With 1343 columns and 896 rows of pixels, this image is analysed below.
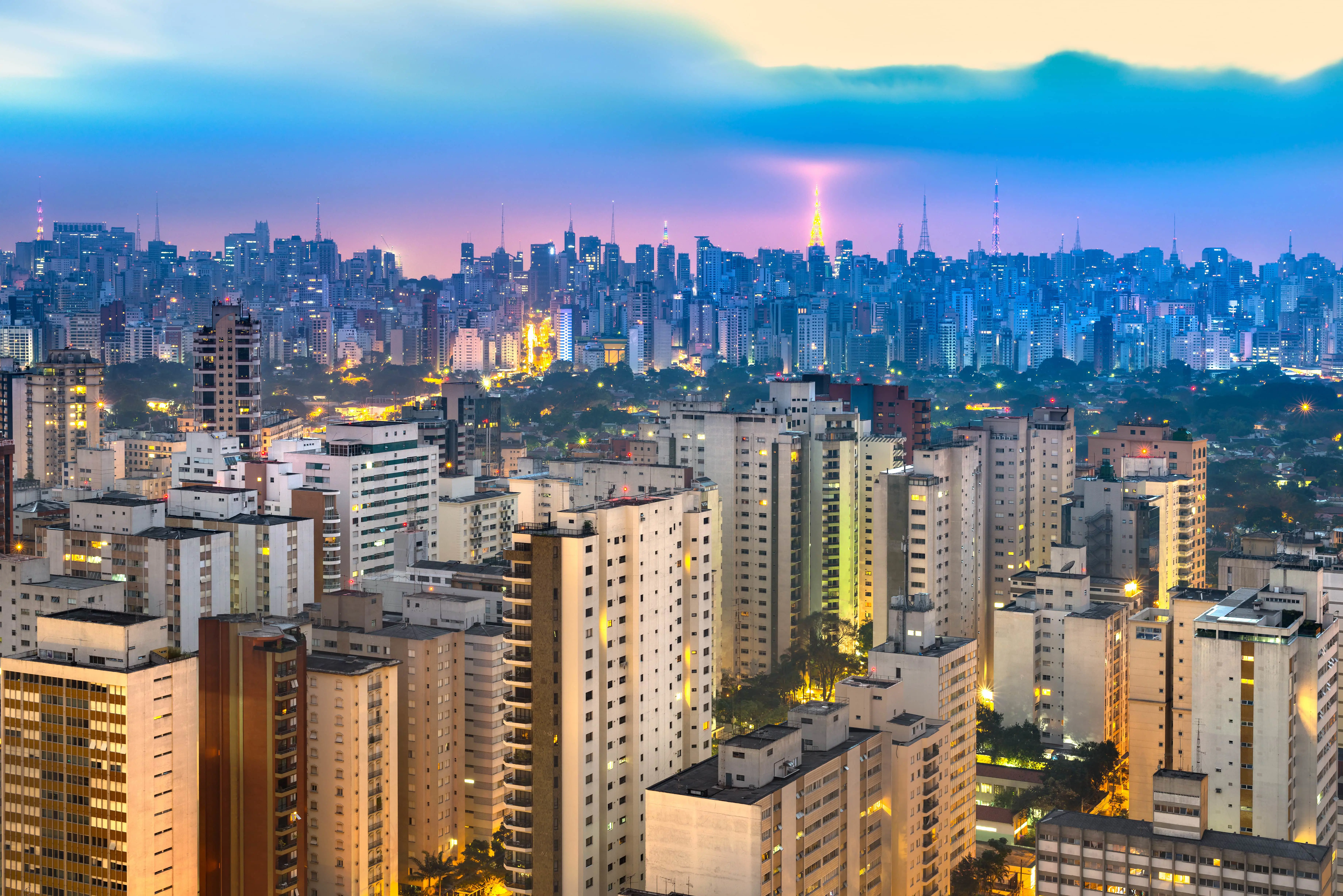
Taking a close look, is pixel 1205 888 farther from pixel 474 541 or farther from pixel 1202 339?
pixel 1202 339

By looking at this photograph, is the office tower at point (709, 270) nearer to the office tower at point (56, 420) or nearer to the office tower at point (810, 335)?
the office tower at point (810, 335)

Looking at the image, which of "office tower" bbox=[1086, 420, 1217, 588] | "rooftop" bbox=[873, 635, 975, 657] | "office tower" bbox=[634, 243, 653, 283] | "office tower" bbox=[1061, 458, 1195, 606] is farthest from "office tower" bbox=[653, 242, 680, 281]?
"rooftop" bbox=[873, 635, 975, 657]

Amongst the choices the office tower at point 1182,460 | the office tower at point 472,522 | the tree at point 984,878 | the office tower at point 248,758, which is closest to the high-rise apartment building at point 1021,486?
the office tower at point 1182,460

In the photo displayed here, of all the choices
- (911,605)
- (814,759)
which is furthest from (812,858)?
(911,605)

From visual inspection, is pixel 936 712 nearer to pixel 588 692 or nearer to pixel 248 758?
pixel 588 692

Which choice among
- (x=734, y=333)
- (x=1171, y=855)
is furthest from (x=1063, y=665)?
(x=734, y=333)

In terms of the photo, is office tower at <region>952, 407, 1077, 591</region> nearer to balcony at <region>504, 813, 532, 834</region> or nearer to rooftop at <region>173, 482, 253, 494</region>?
rooftop at <region>173, 482, 253, 494</region>
